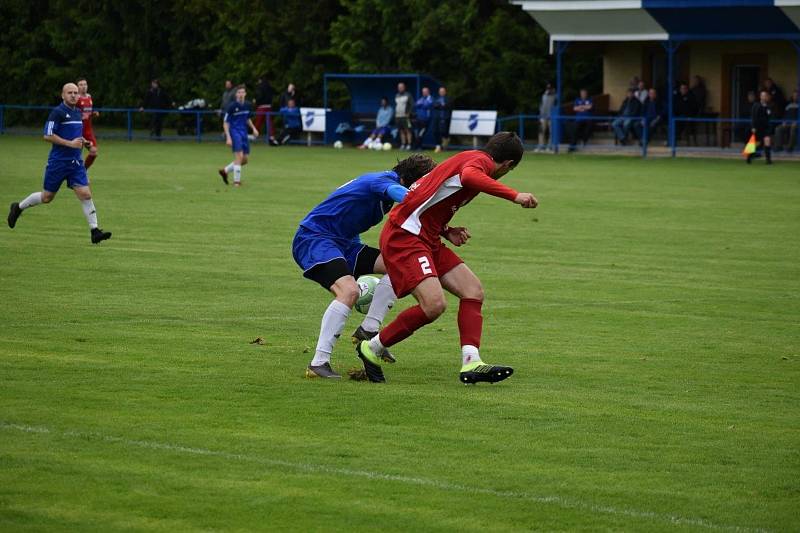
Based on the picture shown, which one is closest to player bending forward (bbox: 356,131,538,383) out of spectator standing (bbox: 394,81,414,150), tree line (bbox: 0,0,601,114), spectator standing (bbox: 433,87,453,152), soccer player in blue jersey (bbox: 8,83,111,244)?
soccer player in blue jersey (bbox: 8,83,111,244)

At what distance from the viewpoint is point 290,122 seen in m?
44.5

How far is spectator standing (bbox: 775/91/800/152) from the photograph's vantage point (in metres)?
35.5

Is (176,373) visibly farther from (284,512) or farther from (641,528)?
(641,528)

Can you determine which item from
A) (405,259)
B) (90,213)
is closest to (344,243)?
(405,259)

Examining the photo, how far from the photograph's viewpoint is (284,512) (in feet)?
20.7

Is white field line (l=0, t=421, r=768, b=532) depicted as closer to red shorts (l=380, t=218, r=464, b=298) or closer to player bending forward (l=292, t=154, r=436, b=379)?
player bending forward (l=292, t=154, r=436, b=379)

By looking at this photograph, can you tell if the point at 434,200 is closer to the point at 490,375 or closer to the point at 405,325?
the point at 405,325

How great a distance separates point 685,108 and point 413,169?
1174 inches

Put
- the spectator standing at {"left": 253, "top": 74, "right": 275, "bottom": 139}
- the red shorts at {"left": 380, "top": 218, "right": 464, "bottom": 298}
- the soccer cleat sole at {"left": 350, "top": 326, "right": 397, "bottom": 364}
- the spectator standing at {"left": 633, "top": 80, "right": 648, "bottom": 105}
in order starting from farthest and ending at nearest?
the spectator standing at {"left": 253, "top": 74, "right": 275, "bottom": 139}, the spectator standing at {"left": 633, "top": 80, "right": 648, "bottom": 105}, the soccer cleat sole at {"left": 350, "top": 326, "right": 397, "bottom": 364}, the red shorts at {"left": 380, "top": 218, "right": 464, "bottom": 298}

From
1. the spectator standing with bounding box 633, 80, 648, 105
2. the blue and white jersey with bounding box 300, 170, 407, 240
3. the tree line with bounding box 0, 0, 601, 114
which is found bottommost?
the blue and white jersey with bounding box 300, 170, 407, 240

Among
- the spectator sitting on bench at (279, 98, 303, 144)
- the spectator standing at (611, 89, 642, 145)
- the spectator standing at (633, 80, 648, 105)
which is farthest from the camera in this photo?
the spectator sitting on bench at (279, 98, 303, 144)

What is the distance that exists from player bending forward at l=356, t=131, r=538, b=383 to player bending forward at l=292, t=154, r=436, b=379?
135 mm

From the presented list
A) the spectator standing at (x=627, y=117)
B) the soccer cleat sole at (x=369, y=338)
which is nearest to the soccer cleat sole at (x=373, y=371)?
the soccer cleat sole at (x=369, y=338)

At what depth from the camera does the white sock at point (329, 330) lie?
9375mm
